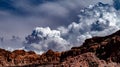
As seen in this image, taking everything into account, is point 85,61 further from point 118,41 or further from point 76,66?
point 118,41

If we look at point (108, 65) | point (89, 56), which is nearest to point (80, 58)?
point (89, 56)

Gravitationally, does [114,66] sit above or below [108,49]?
below

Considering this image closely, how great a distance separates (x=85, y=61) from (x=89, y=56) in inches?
215

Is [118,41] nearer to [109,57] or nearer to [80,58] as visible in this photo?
[109,57]

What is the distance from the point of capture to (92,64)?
7052 inches

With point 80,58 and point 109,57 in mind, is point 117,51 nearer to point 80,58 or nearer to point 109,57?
point 109,57

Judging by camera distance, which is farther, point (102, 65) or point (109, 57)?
point (109, 57)

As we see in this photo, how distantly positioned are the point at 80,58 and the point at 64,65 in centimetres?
1020

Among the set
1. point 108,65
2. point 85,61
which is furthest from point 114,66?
point 85,61

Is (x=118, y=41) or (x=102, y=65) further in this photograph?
(x=118, y=41)

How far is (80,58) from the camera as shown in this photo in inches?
7407

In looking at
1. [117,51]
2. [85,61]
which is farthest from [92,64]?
[117,51]

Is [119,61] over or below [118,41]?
below

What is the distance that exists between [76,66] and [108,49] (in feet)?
90.7
